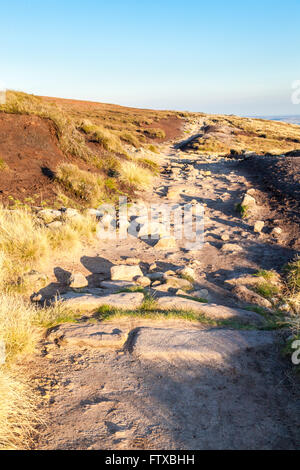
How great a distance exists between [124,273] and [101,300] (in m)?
1.11

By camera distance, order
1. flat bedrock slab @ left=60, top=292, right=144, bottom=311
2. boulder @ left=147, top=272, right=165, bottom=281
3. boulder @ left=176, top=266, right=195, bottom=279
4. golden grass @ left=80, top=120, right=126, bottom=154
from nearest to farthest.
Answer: flat bedrock slab @ left=60, top=292, right=144, bottom=311
boulder @ left=147, top=272, right=165, bottom=281
boulder @ left=176, top=266, right=195, bottom=279
golden grass @ left=80, top=120, right=126, bottom=154

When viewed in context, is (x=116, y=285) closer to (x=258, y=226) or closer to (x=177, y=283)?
(x=177, y=283)

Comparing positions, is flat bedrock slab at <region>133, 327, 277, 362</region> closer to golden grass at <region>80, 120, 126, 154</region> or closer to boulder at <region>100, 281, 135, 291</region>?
boulder at <region>100, 281, 135, 291</region>

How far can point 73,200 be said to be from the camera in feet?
26.3

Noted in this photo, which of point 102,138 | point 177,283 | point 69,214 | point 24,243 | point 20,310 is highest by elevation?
point 102,138

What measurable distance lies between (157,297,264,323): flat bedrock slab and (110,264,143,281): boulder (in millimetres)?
1092

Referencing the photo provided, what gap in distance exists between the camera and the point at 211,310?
3906mm

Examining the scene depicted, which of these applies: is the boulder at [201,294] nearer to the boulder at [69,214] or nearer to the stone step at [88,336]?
the stone step at [88,336]

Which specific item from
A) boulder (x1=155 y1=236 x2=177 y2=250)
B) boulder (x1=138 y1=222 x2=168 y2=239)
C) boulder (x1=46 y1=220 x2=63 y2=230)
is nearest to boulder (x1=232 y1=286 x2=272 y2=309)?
boulder (x1=155 y1=236 x2=177 y2=250)

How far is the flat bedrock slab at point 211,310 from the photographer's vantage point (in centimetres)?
387
